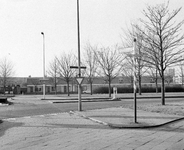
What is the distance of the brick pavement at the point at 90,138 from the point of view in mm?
5773

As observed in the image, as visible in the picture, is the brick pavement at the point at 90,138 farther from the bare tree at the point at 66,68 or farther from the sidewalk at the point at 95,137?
the bare tree at the point at 66,68

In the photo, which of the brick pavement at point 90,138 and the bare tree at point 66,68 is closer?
the brick pavement at point 90,138

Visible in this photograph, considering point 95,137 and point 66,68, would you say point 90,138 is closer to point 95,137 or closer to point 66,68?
point 95,137

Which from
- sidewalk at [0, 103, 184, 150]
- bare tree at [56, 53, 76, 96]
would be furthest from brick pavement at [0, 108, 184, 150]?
bare tree at [56, 53, 76, 96]

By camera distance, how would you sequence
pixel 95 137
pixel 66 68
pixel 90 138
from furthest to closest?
pixel 66 68 → pixel 95 137 → pixel 90 138

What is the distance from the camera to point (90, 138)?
21.9ft

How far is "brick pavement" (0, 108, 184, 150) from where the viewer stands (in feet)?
18.9

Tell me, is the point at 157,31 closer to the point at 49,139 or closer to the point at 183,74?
the point at 49,139

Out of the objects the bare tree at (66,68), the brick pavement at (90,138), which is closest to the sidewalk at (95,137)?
the brick pavement at (90,138)

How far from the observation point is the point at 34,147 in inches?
226

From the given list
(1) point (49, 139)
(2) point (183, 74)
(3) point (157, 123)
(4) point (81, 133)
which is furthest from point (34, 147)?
(2) point (183, 74)

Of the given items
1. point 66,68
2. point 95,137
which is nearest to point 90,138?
point 95,137

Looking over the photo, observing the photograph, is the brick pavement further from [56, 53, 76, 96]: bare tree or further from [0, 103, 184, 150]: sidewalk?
[56, 53, 76, 96]: bare tree

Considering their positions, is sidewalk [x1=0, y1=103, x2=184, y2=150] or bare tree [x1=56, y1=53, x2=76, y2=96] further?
bare tree [x1=56, y1=53, x2=76, y2=96]
